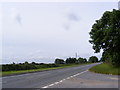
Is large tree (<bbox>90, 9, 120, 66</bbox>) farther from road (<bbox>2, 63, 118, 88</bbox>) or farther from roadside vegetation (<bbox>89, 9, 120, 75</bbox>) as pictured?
road (<bbox>2, 63, 118, 88</bbox>)

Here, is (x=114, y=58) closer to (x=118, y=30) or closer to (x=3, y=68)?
(x=118, y=30)

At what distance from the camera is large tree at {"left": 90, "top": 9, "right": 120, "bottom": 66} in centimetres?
3669

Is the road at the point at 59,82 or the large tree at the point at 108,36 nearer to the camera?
the road at the point at 59,82

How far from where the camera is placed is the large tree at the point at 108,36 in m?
36.7

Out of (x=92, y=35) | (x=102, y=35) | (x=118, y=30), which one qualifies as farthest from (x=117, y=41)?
(x=92, y=35)

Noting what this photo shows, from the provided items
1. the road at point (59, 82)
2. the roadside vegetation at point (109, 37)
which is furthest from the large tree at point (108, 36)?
the road at point (59, 82)

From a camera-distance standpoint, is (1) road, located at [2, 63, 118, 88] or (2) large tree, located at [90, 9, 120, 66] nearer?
(1) road, located at [2, 63, 118, 88]

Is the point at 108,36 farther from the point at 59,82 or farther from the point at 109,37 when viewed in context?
the point at 59,82

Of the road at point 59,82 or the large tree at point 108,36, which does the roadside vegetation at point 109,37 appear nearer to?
the large tree at point 108,36

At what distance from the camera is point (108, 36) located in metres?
37.1

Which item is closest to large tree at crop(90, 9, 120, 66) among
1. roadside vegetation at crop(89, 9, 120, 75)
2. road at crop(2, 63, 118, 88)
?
roadside vegetation at crop(89, 9, 120, 75)

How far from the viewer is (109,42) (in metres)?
38.5

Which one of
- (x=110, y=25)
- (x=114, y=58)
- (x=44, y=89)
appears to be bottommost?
(x=44, y=89)

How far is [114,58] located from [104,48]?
5582 millimetres
